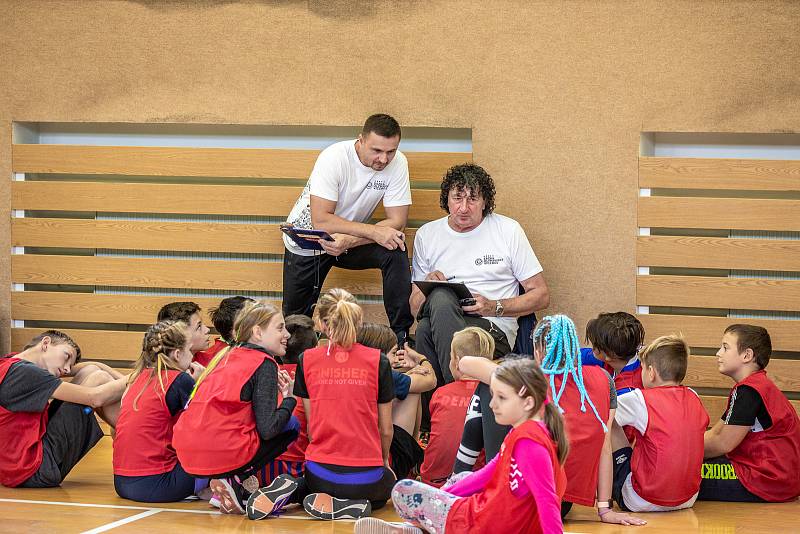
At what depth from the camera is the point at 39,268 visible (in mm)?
6000

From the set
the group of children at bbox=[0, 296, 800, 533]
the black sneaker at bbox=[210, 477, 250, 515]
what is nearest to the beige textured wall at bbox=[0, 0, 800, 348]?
the group of children at bbox=[0, 296, 800, 533]

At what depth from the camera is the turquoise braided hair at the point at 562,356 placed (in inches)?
136

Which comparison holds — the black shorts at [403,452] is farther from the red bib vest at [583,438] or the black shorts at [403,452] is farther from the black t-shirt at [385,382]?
the red bib vest at [583,438]

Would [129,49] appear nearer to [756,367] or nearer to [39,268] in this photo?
[39,268]

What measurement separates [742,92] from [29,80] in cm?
432

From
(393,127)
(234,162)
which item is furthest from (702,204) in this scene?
(234,162)

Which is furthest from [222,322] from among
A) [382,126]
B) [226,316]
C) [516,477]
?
[516,477]

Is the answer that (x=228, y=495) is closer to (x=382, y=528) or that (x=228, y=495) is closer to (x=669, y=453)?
(x=382, y=528)

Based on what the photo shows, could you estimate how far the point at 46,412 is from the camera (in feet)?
13.7

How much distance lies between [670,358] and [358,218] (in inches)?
82.4

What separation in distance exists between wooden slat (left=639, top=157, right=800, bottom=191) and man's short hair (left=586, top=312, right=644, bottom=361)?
1196mm

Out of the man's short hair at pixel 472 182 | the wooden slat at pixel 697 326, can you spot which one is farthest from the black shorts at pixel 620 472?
the man's short hair at pixel 472 182

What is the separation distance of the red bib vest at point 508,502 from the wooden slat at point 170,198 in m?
2.95

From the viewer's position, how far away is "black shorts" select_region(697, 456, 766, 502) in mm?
4113
